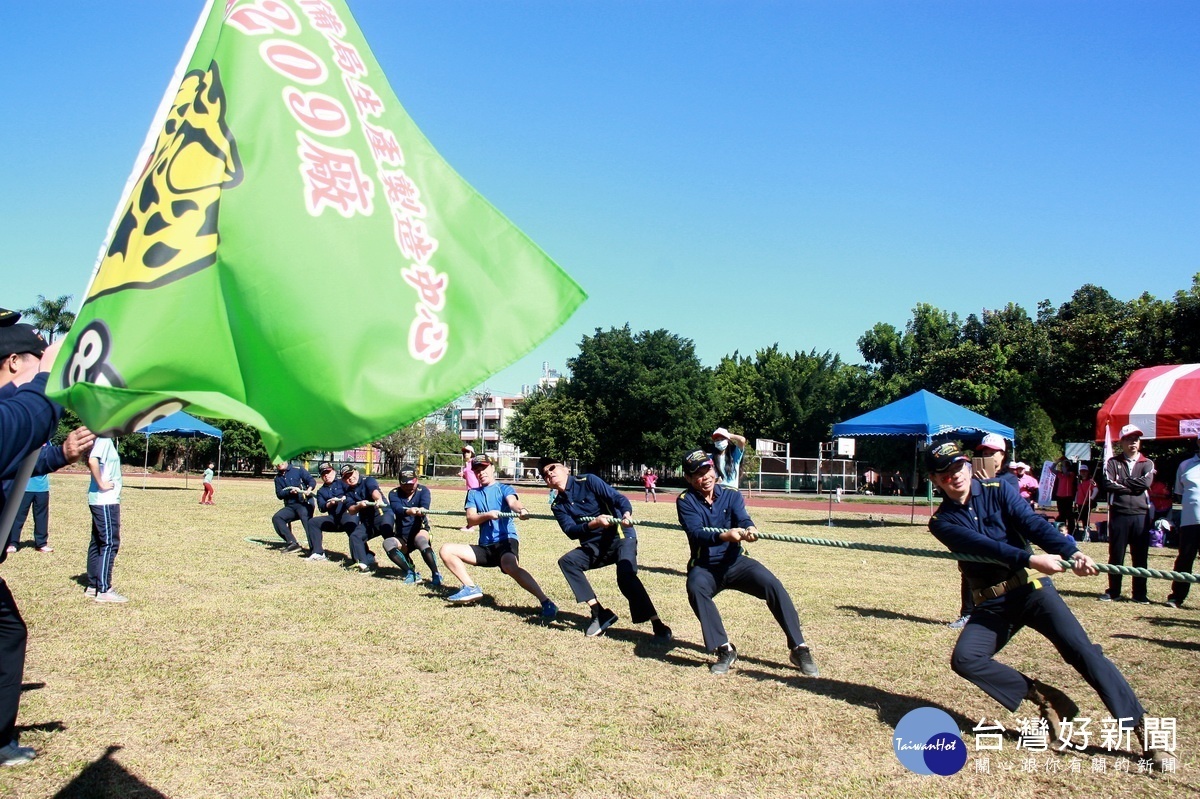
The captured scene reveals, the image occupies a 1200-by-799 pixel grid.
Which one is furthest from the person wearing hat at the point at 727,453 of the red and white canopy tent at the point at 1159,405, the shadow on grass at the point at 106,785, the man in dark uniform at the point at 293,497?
the shadow on grass at the point at 106,785

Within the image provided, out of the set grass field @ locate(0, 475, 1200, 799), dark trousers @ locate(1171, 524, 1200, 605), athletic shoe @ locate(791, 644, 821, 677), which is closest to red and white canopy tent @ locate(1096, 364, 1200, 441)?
dark trousers @ locate(1171, 524, 1200, 605)

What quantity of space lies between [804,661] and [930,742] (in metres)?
1.59

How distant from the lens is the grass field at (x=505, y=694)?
450 centimetres

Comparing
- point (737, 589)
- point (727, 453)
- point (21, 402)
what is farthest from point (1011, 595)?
point (727, 453)

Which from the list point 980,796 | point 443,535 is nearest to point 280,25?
point 980,796

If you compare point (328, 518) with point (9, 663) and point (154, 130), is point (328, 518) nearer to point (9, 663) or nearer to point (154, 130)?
point (9, 663)

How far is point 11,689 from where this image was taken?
4504 millimetres

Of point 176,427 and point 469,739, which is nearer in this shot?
point 469,739

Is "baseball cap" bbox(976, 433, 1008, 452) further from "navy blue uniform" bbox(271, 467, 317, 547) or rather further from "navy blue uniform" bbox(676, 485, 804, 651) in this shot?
"navy blue uniform" bbox(271, 467, 317, 547)

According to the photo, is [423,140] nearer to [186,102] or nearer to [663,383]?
[186,102]

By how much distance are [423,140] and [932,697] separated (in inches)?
203

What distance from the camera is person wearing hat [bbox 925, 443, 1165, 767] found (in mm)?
4867

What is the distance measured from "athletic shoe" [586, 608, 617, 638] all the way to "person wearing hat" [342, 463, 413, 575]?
442 cm

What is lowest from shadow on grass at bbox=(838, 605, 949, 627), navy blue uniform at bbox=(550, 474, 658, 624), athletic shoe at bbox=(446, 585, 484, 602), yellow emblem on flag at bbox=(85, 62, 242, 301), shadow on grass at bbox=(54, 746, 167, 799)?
shadow on grass at bbox=(54, 746, 167, 799)
